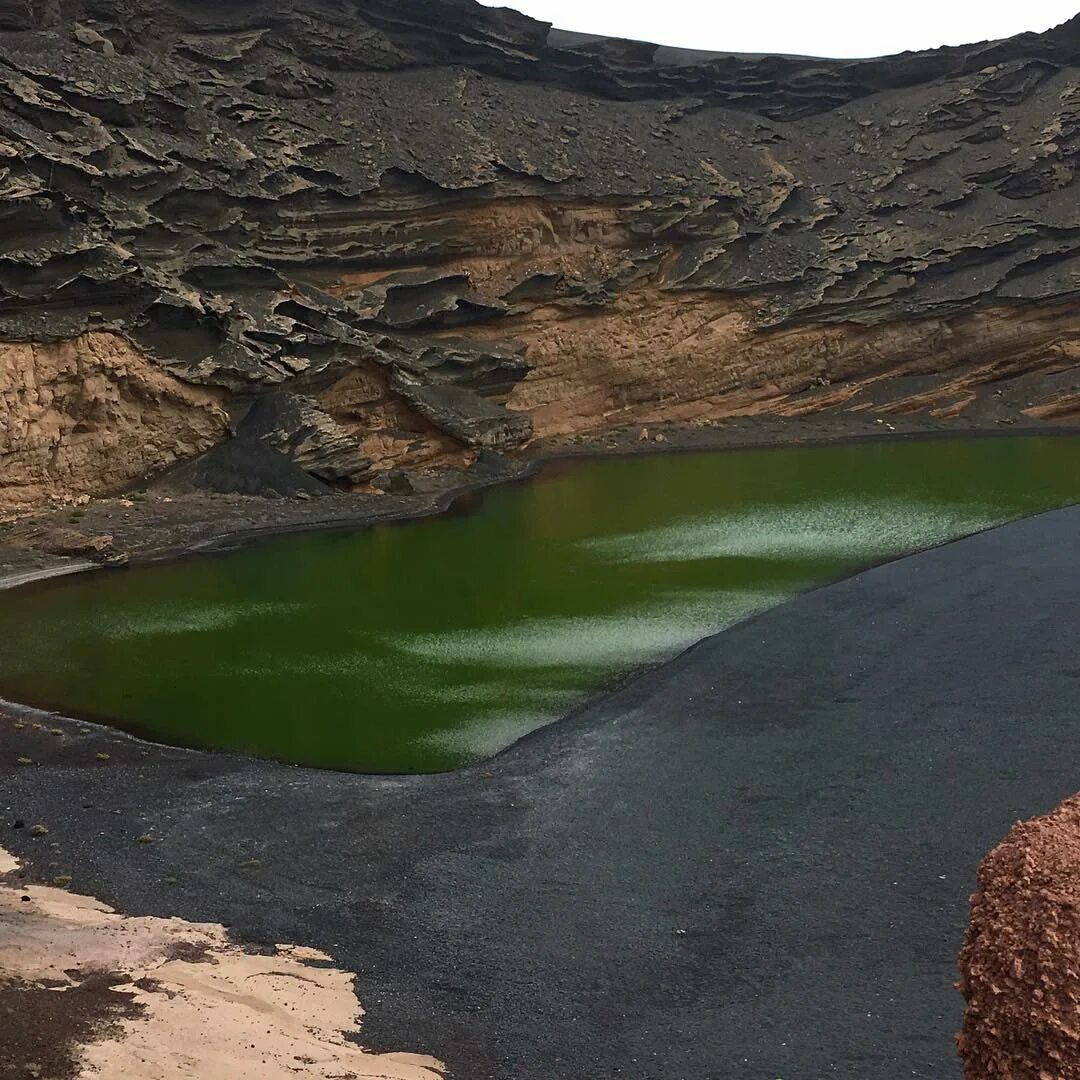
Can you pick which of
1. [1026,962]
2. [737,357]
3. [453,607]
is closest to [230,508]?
[453,607]

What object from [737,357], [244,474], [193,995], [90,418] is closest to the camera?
[193,995]

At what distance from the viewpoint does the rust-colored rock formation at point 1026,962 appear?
16.3 ft

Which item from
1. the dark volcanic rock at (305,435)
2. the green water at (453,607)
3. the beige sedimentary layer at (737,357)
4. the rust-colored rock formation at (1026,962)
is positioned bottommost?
the green water at (453,607)

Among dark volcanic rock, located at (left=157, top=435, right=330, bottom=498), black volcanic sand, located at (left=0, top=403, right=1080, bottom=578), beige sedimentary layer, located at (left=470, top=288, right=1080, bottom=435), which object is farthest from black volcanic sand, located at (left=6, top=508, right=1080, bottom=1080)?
beige sedimentary layer, located at (left=470, top=288, right=1080, bottom=435)

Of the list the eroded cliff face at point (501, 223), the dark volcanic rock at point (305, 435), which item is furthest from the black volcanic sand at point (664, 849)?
the eroded cliff face at point (501, 223)

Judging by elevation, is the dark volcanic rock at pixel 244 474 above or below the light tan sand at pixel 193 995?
above

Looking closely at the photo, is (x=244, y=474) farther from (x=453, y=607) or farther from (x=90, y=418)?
(x=453, y=607)

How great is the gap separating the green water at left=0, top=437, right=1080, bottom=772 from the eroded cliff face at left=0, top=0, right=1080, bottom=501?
7.58 meters

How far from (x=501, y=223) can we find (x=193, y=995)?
4523 cm

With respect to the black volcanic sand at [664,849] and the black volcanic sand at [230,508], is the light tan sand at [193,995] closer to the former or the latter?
the black volcanic sand at [664,849]

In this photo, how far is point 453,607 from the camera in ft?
86.2

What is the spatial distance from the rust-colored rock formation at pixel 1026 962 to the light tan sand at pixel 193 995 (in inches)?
179

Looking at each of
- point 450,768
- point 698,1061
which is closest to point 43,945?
point 698,1061

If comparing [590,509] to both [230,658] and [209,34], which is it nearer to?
[230,658]
